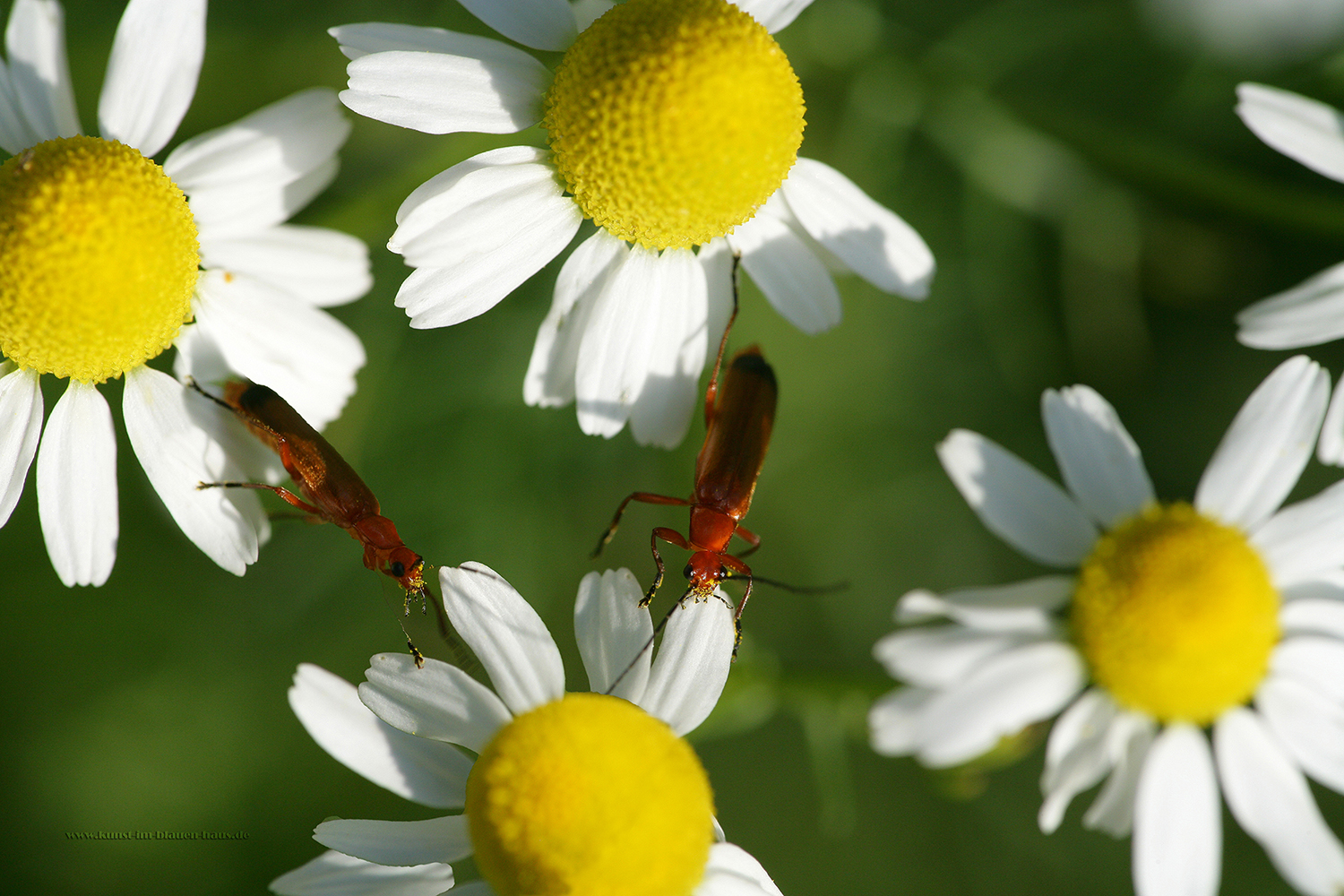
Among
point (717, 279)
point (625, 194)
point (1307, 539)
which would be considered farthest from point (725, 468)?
point (1307, 539)

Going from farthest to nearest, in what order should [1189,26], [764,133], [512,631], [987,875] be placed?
1. [987,875]
2. [1189,26]
3. [512,631]
4. [764,133]

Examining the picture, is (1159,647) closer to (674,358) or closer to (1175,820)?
(1175,820)

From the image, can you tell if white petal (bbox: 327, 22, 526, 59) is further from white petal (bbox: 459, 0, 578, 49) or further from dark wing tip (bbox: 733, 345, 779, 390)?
dark wing tip (bbox: 733, 345, 779, 390)

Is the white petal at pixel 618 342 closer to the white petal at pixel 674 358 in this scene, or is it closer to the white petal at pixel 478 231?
the white petal at pixel 674 358

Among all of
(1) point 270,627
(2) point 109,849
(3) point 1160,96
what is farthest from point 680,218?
(2) point 109,849

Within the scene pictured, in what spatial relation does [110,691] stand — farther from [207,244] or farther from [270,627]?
[207,244]
